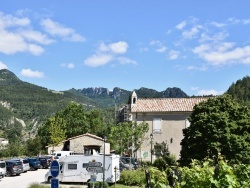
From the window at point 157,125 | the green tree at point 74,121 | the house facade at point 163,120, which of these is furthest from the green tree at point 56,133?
the window at point 157,125

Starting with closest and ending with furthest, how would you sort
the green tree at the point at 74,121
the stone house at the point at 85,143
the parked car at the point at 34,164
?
the parked car at the point at 34,164
the stone house at the point at 85,143
the green tree at the point at 74,121

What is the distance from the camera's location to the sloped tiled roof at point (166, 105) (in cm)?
4944

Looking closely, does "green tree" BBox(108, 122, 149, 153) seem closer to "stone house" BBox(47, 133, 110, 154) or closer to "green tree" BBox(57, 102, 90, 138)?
→ "stone house" BBox(47, 133, 110, 154)

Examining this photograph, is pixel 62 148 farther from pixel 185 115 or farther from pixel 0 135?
pixel 0 135

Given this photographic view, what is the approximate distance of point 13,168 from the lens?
32938mm

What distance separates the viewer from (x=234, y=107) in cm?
2900

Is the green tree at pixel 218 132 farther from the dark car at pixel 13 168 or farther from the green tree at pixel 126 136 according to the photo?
the green tree at pixel 126 136

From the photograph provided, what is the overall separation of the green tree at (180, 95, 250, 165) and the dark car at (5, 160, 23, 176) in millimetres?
14511

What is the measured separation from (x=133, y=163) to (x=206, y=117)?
11.2 meters

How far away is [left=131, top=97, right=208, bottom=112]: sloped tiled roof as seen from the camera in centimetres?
4944

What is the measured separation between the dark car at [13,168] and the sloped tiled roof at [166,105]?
19.4 metres

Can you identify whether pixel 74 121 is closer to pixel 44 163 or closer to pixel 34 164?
pixel 44 163

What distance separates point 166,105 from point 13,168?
928 inches

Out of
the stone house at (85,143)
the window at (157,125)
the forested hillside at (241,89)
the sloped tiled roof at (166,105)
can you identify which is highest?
the forested hillside at (241,89)
